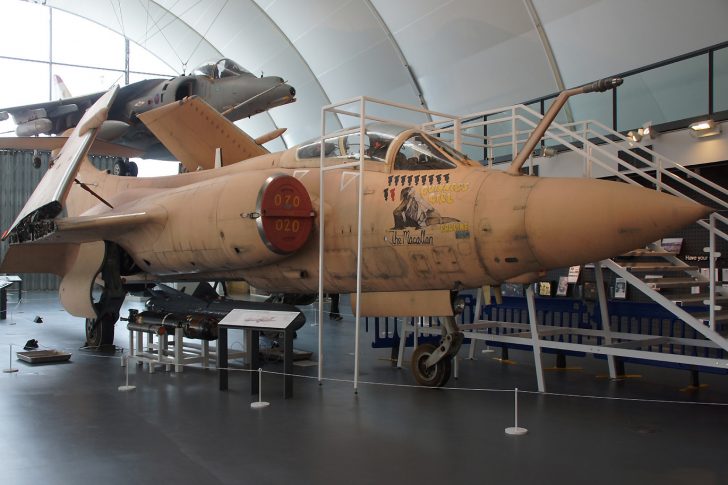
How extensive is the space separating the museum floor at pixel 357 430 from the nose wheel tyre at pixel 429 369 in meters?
0.13

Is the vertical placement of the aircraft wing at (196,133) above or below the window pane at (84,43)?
below

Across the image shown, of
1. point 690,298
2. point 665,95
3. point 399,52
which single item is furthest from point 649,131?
point 399,52

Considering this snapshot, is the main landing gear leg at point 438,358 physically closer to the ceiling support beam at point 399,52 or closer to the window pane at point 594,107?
the window pane at point 594,107

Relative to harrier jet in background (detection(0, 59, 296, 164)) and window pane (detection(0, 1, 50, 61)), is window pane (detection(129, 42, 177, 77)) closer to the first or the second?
window pane (detection(0, 1, 50, 61))

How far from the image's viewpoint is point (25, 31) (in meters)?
24.1

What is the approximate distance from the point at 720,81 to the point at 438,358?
6.99 m

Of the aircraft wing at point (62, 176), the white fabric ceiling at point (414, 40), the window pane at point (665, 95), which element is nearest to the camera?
the aircraft wing at point (62, 176)

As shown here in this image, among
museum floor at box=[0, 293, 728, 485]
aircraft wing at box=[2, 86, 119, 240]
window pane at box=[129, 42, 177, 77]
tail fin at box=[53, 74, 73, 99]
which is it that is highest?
window pane at box=[129, 42, 177, 77]

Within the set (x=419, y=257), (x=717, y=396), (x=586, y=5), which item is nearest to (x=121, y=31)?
(x=586, y=5)

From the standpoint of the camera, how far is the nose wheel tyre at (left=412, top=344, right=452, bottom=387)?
7.06 m

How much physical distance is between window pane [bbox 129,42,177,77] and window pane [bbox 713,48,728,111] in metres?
22.1

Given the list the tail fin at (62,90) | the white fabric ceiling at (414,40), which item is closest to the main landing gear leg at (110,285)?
the tail fin at (62,90)

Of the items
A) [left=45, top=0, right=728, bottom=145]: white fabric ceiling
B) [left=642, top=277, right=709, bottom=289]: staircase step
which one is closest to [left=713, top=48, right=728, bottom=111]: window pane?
[left=45, top=0, right=728, bottom=145]: white fabric ceiling

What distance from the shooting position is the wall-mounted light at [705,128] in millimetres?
9445
